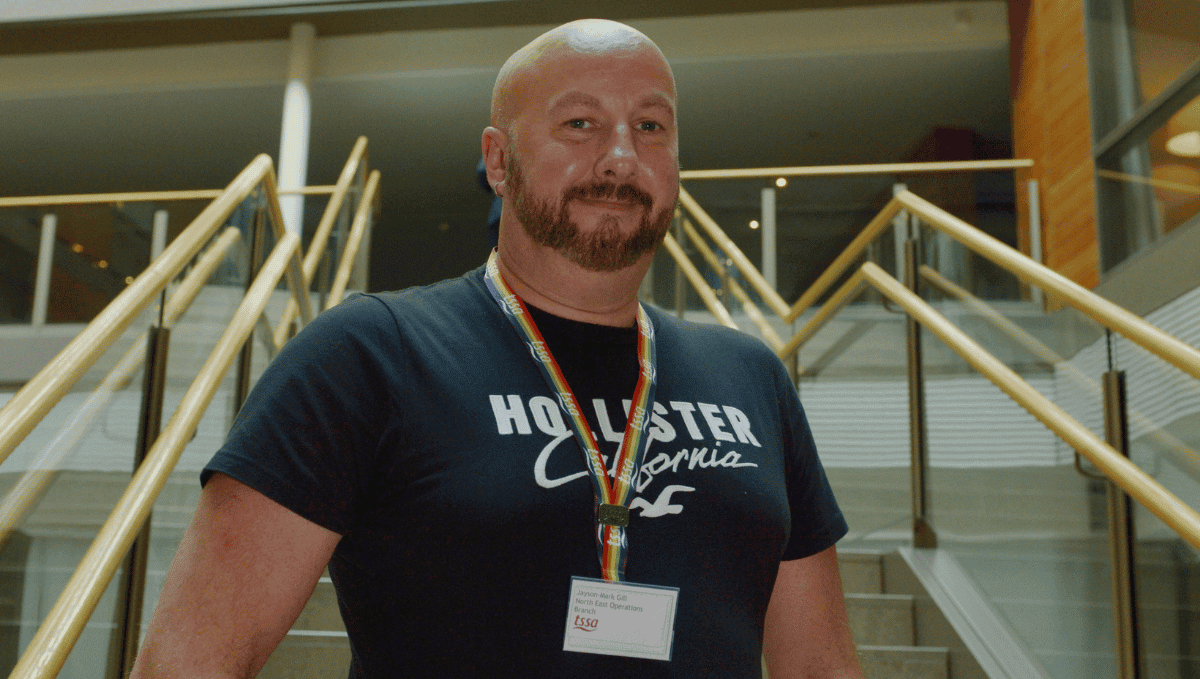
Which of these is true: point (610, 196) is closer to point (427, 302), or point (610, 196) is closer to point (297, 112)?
point (427, 302)

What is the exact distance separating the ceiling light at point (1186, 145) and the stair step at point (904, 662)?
269 centimetres

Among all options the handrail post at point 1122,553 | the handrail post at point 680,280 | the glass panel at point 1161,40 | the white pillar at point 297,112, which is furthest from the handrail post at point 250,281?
the white pillar at point 297,112

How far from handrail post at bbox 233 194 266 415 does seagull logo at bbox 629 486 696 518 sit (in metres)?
1.99

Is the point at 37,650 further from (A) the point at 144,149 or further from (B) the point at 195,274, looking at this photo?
(A) the point at 144,149

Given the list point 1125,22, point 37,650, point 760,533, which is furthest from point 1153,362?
point 1125,22

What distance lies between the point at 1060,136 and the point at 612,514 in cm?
622

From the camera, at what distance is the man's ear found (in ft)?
3.90

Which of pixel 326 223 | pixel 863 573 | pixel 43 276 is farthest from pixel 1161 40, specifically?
pixel 43 276

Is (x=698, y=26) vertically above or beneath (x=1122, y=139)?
above

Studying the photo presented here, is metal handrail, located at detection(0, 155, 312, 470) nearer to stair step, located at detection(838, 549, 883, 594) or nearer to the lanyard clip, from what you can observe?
the lanyard clip

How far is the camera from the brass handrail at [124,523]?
4.80 ft

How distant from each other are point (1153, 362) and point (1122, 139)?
315cm

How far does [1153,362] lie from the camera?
7.61ft

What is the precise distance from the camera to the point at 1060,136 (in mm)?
6359
